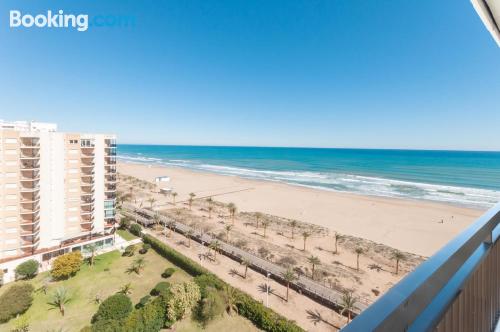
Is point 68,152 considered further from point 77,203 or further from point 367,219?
point 367,219

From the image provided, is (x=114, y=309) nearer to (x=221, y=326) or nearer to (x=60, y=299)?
(x=60, y=299)

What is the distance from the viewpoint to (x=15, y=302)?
41.8ft

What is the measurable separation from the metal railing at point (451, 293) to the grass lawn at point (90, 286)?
15617 millimetres

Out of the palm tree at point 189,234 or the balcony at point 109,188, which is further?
the balcony at point 109,188

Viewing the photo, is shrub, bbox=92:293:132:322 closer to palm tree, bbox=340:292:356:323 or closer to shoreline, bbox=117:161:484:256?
palm tree, bbox=340:292:356:323

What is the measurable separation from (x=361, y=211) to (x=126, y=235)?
25.4 meters

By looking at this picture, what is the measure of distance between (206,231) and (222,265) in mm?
6564

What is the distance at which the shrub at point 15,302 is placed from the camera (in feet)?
40.8

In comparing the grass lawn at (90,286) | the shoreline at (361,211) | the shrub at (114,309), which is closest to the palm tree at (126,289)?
the grass lawn at (90,286)

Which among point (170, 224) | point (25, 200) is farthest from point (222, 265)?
point (25, 200)

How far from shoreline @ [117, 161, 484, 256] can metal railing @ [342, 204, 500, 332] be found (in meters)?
22.8

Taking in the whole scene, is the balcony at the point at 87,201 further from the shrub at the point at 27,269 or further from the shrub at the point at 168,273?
the shrub at the point at 168,273

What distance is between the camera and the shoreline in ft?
77.7

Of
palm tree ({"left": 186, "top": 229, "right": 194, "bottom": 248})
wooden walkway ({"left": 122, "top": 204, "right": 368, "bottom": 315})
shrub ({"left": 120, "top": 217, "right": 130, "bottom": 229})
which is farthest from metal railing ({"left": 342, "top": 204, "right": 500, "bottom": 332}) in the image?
shrub ({"left": 120, "top": 217, "right": 130, "bottom": 229})
